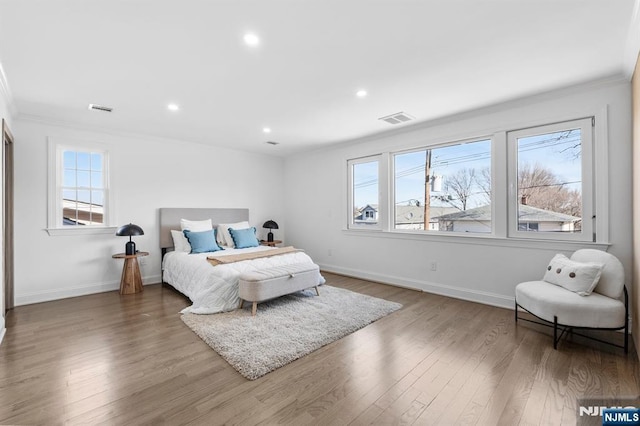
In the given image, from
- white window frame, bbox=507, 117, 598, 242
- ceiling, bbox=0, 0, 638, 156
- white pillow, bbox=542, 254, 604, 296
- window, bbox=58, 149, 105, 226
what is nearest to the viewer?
ceiling, bbox=0, 0, 638, 156

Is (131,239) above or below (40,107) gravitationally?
below

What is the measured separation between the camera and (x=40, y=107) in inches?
138

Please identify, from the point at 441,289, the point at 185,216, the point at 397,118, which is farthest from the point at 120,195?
the point at 441,289

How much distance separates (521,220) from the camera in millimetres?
3492

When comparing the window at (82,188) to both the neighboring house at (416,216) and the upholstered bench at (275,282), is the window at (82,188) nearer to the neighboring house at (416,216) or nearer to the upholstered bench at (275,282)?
the upholstered bench at (275,282)

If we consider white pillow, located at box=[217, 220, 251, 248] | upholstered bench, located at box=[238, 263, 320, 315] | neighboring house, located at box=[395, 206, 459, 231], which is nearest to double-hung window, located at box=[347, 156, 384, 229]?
neighboring house, located at box=[395, 206, 459, 231]

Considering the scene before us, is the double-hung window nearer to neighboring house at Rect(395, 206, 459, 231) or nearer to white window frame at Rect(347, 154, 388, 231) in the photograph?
white window frame at Rect(347, 154, 388, 231)

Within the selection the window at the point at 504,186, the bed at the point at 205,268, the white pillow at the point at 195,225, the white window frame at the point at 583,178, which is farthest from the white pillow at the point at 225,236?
the white window frame at the point at 583,178

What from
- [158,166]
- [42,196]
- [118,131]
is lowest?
[42,196]

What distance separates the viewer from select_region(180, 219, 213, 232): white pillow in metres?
4.85

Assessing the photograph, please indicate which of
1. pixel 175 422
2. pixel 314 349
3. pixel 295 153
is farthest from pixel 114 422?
pixel 295 153

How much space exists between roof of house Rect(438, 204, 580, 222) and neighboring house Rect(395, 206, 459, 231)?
138 mm

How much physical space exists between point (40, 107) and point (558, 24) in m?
5.29

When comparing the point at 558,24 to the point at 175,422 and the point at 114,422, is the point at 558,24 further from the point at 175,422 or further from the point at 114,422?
the point at 114,422
